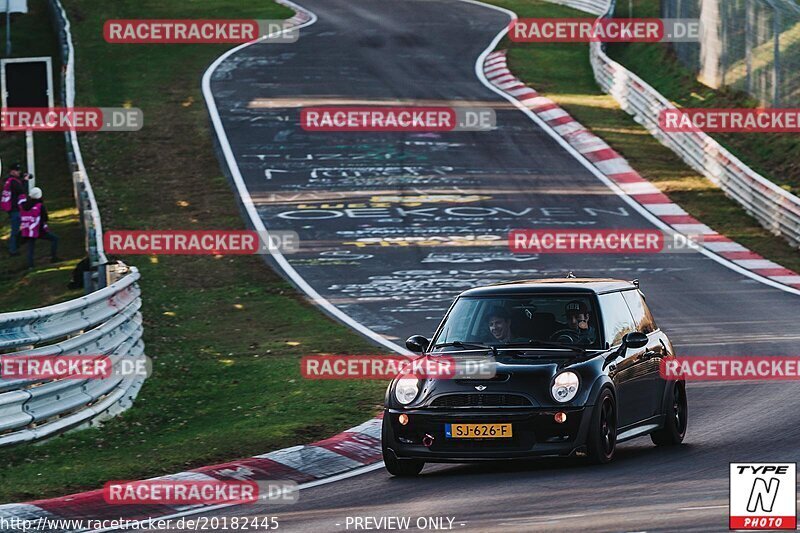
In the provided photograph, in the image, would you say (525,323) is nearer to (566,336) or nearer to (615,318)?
(566,336)

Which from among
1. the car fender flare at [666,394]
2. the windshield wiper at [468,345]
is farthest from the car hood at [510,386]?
the car fender flare at [666,394]

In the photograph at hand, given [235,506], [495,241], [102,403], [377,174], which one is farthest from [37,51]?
[235,506]

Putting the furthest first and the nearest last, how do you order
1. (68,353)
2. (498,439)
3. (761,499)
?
1. (68,353)
2. (498,439)
3. (761,499)

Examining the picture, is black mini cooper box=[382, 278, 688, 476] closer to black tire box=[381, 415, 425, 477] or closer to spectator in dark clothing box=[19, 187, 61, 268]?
black tire box=[381, 415, 425, 477]

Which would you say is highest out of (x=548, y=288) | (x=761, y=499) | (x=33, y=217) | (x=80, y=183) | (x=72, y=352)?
(x=548, y=288)

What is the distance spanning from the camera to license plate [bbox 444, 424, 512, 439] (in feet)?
34.9

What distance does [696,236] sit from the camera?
2550 centimetres

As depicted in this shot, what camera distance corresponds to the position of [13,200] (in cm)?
2531

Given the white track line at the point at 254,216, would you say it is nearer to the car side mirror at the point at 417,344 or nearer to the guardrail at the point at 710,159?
the car side mirror at the point at 417,344

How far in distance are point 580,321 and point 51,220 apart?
18422 mm

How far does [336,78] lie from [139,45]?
7254 millimetres

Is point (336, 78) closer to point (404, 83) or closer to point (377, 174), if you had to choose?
point (404, 83)

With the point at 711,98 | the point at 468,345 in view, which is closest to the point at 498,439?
the point at 468,345

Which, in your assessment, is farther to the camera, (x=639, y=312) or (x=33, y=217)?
(x=33, y=217)
